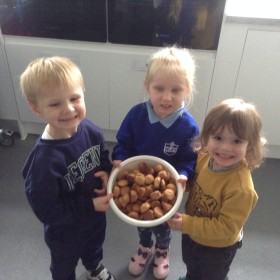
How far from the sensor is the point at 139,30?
5.22 ft

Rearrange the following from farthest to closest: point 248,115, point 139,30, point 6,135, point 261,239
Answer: point 6,135 → point 139,30 → point 261,239 → point 248,115

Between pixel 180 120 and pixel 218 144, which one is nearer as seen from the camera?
pixel 218 144

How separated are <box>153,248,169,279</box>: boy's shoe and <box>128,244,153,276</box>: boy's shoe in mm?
43

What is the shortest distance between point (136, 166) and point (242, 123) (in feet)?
1.13

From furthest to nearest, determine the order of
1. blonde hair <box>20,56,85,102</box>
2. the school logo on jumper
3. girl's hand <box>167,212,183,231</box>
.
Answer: the school logo on jumper
girl's hand <box>167,212,183,231</box>
blonde hair <box>20,56,85,102</box>

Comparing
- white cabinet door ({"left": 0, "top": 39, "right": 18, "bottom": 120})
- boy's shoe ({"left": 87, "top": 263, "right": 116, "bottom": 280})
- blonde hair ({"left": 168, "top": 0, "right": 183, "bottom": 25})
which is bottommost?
boy's shoe ({"left": 87, "top": 263, "right": 116, "bottom": 280})

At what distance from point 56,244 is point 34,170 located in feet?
0.96

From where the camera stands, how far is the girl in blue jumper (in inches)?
37.0

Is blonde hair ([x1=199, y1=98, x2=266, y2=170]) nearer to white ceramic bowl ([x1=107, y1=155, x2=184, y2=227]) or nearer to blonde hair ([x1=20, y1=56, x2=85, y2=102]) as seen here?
white ceramic bowl ([x1=107, y1=155, x2=184, y2=227])

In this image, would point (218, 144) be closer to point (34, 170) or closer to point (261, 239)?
point (34, 170)

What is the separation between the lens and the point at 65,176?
34.4 inches

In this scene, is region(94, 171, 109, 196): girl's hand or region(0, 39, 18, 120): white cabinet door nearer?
region(94, 171, 109, 196): girl's hand

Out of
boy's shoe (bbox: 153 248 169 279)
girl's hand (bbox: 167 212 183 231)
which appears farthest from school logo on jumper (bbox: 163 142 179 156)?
boy's shoe (bbox: 153 248 169 279)

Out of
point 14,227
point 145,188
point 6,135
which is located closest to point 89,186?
point 145,188
